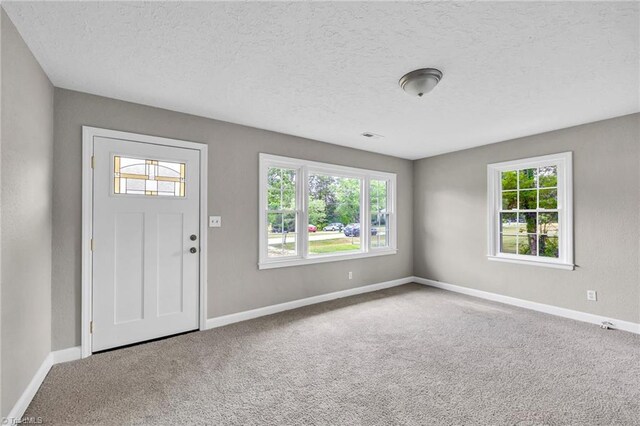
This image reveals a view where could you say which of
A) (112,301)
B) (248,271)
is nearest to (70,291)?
(112,301)

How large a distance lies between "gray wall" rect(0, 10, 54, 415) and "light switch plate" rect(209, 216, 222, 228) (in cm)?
136

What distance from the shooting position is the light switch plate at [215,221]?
3.32 m

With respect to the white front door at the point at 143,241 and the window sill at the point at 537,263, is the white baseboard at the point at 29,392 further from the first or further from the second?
the window sill at the point at 537,263

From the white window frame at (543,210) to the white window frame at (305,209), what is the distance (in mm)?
1538

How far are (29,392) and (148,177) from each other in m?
1.89

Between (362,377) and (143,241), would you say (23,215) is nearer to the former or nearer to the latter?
(143,241)

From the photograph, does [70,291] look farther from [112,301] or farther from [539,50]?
[539,50]

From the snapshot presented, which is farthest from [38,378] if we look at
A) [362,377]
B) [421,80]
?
[421,80]

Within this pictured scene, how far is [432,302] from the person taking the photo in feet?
14.0

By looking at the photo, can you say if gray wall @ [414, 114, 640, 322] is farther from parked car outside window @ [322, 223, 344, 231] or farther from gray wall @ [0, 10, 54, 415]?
gray wall @ [0, 10, 54, 415]

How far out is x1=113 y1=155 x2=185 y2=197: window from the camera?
2822mm

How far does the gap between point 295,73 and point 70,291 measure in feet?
8.99

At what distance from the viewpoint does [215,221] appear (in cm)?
334

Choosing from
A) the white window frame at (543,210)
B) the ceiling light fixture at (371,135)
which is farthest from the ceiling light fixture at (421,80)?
the white window frame at (543,210)
